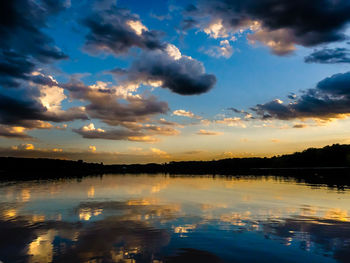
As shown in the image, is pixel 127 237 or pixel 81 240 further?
pixel 127 237

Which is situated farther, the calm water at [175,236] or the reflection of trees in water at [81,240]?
the calm water at [175,236]

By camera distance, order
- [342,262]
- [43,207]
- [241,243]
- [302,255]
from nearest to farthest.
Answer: [342,262]
[302,255]
[241,243]
[43,207]

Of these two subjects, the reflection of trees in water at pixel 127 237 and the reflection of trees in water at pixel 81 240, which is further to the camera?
the reflection of trees in water at pixel 127 237

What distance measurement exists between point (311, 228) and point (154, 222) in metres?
12.8

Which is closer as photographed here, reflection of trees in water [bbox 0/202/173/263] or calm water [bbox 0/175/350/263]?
reflection of trees in water [bbox 0/202/173/263]

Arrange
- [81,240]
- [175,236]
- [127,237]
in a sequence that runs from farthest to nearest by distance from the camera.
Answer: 1. [175,236]
2. [127,237]
3. [81,240]

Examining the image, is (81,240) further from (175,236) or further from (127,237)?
(175,236)

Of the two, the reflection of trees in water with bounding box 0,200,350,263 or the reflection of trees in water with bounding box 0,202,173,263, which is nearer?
the reflection of trees in water with bounding box 0,202,173,263

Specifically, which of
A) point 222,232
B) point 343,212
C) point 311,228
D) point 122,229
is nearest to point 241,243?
point 222,232

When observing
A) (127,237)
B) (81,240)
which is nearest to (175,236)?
(127,237)

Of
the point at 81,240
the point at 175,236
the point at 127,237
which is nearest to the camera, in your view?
the point at 81,240

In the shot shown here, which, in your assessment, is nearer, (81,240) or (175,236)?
Answer: (81,240)

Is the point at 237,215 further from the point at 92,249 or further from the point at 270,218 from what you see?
the point at 92,249

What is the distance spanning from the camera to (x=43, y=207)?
31094 millimetres
